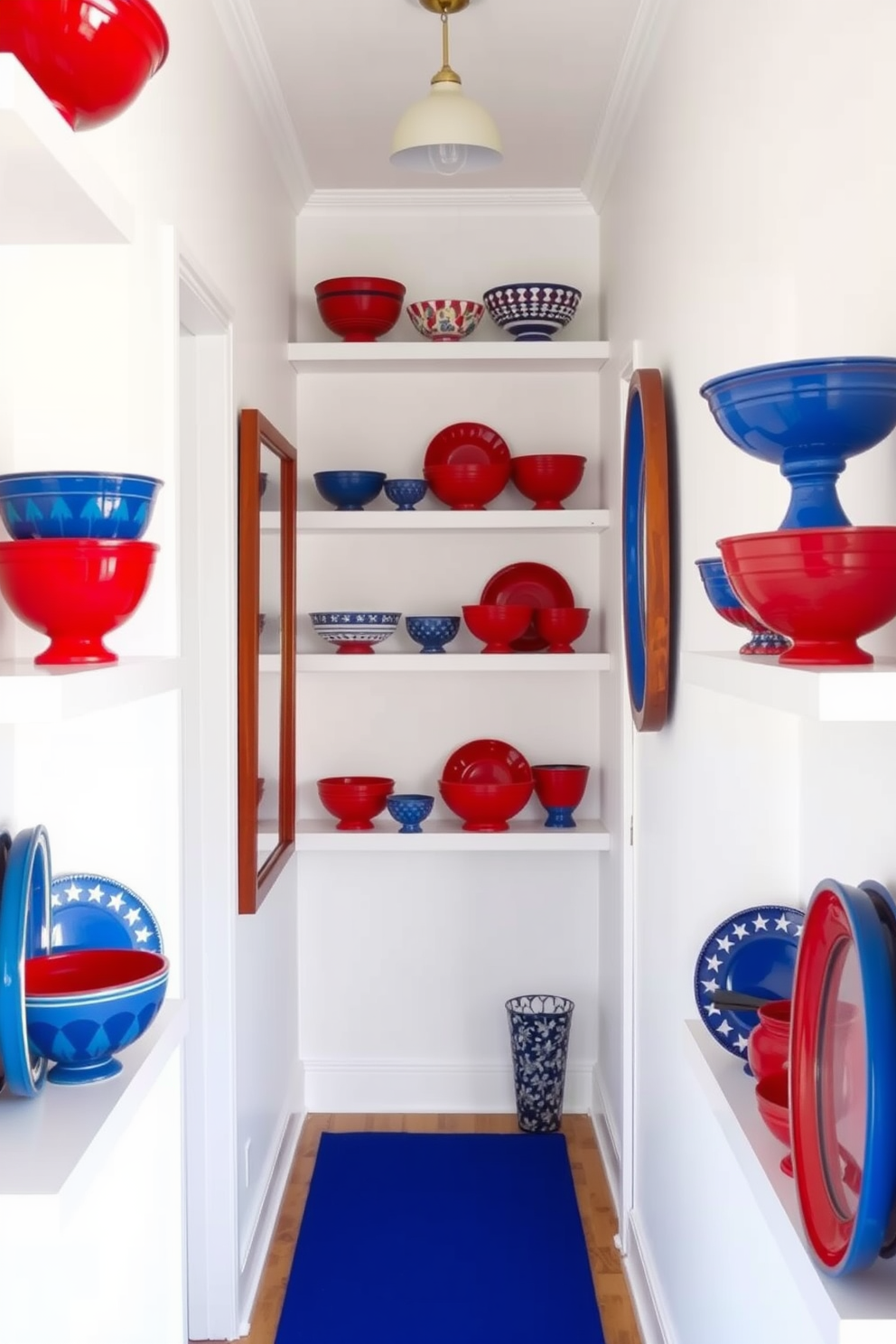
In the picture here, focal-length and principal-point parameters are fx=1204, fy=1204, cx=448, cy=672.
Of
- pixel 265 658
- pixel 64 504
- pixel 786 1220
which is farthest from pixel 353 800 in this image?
pixel 786 1220

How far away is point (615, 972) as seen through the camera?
324 centimetres

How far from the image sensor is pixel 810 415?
94cm

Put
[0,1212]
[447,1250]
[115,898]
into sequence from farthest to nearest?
1. [447,1250]
2. [115,898]
3. [0,1212]

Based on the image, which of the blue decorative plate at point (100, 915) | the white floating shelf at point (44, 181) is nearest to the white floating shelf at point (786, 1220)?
the blue decorative plate at point (100, 915)

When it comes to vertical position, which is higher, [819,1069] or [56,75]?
[56,75]

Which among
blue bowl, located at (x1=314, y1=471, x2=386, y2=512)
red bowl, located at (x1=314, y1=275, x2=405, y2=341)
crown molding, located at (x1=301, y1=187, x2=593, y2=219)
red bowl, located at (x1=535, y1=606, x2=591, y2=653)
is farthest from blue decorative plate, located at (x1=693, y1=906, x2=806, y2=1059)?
crown molding, located at (x1=301, y1=187, x2=593, y2=219)

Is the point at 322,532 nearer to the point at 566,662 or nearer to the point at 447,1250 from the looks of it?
the point at 566,662

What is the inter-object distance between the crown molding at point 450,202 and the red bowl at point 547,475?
0.77 metres

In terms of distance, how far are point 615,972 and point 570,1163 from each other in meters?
→ 0.58

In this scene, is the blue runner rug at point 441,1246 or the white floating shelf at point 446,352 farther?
the white floating shelf at point 446,352

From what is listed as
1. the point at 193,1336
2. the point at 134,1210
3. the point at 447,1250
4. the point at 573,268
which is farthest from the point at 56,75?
the point at 573,268

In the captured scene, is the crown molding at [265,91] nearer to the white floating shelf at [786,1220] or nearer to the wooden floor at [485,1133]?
the white floating shelf at [786,1220]

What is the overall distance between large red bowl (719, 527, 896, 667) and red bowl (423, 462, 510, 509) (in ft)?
8.24

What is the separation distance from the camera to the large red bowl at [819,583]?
0.86 m
